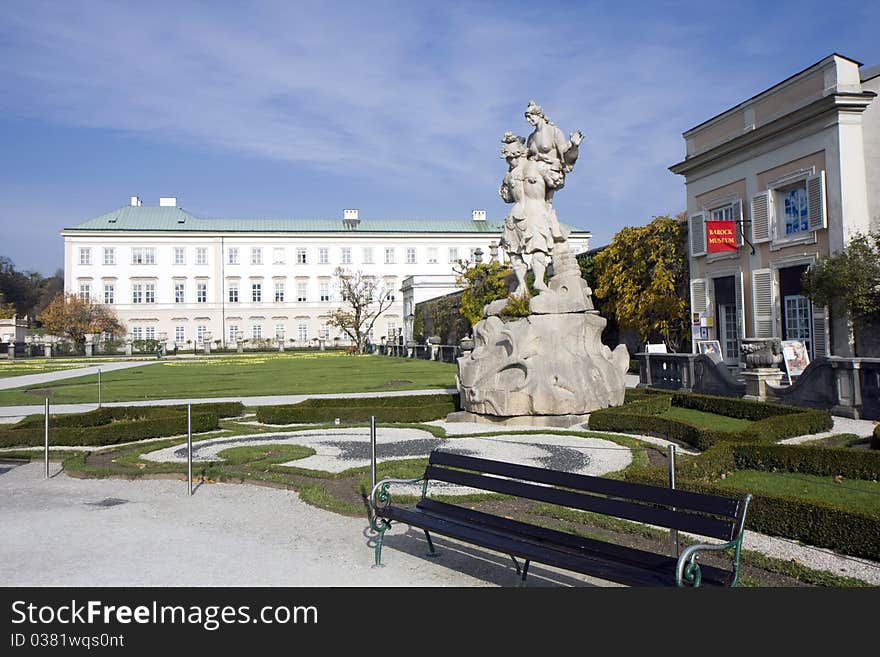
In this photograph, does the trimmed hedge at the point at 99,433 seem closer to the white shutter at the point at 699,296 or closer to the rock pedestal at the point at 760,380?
the rock pedestal at the point at 760,380

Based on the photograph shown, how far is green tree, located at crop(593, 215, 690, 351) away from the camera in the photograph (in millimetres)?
24828

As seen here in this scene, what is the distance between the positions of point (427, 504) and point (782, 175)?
20.0m

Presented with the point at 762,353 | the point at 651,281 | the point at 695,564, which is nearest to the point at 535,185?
the point at 762,353

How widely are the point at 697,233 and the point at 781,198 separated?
4018mm

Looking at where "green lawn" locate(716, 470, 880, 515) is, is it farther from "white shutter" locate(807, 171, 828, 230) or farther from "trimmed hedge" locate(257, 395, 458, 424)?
"white shutter" locate(807, 171, 828, 230)

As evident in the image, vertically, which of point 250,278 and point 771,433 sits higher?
point 250,278

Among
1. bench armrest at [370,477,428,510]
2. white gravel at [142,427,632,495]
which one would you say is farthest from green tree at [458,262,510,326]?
bench armrest at [370,477,428,510]

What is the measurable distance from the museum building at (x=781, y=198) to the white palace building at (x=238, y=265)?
45.1 m

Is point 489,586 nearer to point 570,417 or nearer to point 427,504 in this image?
point 427,504

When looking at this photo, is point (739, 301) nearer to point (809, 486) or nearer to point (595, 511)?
point (809, 486)

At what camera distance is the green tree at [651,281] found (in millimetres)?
24828

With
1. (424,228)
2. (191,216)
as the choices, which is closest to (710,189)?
(424,228)

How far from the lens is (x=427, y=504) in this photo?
518 centimetres

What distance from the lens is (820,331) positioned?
63.9ft
